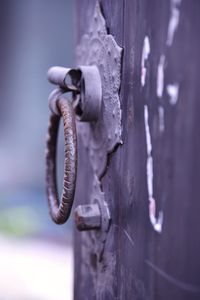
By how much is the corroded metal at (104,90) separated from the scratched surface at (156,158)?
0.02 meters

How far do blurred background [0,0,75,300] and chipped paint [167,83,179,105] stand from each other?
2.78m

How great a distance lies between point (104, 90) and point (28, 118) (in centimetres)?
331

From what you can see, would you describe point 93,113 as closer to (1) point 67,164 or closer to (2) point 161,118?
(1) point 67,164

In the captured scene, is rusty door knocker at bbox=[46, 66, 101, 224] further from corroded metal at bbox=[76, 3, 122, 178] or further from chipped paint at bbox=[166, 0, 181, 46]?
chipped paint at bbox=[166, 0, 181, 46]

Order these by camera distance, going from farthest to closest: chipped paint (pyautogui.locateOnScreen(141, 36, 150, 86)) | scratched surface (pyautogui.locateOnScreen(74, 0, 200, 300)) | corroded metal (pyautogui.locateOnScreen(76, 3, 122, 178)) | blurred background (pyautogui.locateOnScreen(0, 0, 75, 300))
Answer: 1. blurred background (pyautogui.locateOnScreen(0, 0, 75, 300))
2. corroded metal (pyautogui.locateOnScreen(76, 3, 122, 178))
3. chipped paint (pyautogui.locateOnScreen(141, 36, 150, 86))
4. scratched surface (pyautogui.locateOnScreen(74, 0, 200, 300))

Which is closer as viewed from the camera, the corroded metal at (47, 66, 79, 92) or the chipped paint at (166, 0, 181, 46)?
the chipped paint at (166, 0, 181, 46)

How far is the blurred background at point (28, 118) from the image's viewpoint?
3613 mm

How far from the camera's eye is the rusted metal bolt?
87 cm

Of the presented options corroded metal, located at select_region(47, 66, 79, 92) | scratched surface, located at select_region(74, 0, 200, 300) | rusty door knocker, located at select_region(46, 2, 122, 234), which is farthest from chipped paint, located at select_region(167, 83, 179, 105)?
corroded metal, located at select_region(47, 66, 79, 92)

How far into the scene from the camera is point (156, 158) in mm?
639

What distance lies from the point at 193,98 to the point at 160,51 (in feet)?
0.31

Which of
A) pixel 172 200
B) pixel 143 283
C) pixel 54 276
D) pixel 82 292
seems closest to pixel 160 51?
pixel 172 200

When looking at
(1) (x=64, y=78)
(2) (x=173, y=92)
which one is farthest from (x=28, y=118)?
(2) (x=173, y=92)

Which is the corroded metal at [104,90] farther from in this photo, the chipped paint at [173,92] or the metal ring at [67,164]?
the chipped paint at [173,92]
